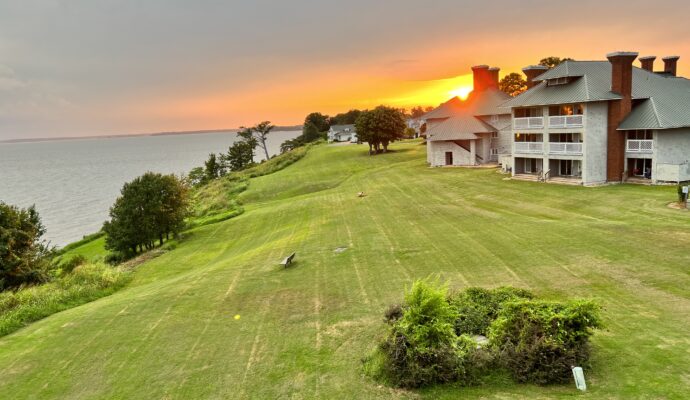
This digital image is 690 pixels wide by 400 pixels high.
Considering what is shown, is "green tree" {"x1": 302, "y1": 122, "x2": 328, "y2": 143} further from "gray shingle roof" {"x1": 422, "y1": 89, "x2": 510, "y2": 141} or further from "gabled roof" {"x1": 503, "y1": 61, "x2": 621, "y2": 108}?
"gabled roof" {"x1": 503, "y1": 61, "x2": 621, "y2": 108}

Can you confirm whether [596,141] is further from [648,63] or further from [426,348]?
[426,348]

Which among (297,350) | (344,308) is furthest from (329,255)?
(297,350)

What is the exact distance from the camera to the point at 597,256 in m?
17.1

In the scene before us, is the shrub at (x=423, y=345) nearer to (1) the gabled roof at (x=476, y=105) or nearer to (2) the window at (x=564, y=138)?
(2) the window at (x=564, y=138)

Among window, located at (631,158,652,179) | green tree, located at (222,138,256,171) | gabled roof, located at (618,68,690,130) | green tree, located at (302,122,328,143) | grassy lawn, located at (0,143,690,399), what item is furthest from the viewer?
green tree, located at (302,122,328,143)

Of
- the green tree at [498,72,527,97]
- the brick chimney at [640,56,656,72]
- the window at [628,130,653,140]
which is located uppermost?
the green tree at [498,72,527,97]

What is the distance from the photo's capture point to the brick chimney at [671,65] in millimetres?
43219

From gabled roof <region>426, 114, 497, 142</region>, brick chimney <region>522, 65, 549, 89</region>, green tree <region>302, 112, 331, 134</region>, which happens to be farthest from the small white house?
brick chimney <region>522, 65, 549, 89</region>

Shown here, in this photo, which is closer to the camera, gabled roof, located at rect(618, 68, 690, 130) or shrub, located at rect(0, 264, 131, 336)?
shrub, located at rect(0, 264, 131, 336)

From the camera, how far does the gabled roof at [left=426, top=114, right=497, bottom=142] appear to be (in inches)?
2099

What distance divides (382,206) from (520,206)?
9234 mm

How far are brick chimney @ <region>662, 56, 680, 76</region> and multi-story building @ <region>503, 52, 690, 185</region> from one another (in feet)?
10.3

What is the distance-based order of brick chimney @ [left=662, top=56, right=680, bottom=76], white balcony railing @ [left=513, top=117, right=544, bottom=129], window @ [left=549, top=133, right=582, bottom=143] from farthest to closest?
brick chimney @ [left=662, top=56, right=680, bottom=76] < white balcony railing @ [left=513, top=117, right=544, bottom=129] < window @ [left=549, top=133, right=582, bottom=143]

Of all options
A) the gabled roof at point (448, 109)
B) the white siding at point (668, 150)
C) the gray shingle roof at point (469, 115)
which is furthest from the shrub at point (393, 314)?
the gabled roof at point (448, 109)
